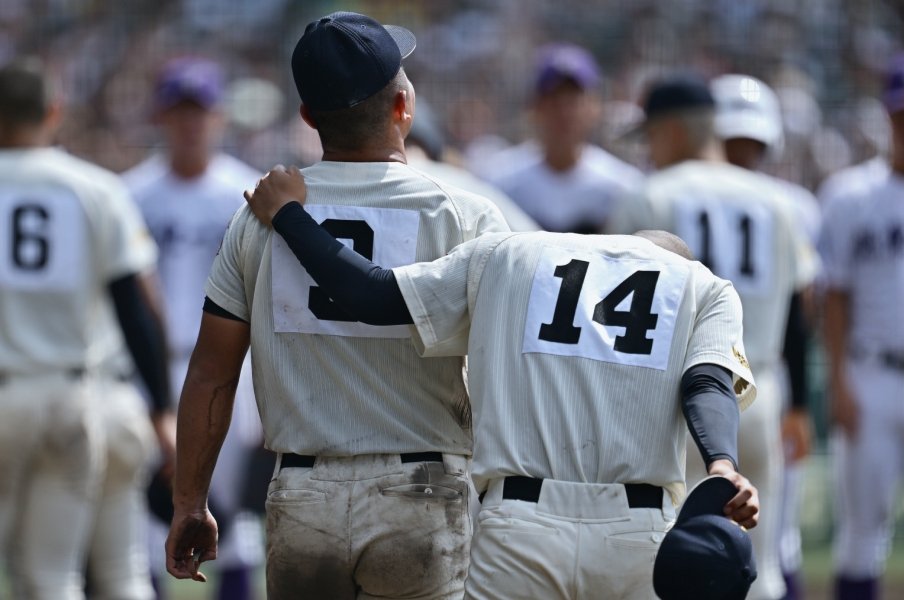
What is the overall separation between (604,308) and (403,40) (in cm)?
93

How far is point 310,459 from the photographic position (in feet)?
Answer: 12.1

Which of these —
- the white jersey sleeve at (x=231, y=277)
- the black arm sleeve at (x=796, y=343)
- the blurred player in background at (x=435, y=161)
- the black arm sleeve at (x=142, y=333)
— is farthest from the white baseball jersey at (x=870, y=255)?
the white jersey sleeve at (x=231, y=277)

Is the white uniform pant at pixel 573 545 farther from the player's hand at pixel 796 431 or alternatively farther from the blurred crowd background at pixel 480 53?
the blurred crowd background at pixel 480 53

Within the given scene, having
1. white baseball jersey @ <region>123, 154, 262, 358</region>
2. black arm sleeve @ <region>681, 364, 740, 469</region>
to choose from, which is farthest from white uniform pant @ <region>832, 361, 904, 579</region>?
black arm sleeve @ <region>681, 364, 740, 469</region>

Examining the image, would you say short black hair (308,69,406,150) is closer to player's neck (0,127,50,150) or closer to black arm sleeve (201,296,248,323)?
black arm sleeve (201,296,248,323)

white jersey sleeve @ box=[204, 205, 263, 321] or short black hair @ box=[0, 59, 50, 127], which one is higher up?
short black hair @ box=[0, 59, 50, 127]

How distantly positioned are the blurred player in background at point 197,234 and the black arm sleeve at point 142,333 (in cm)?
131

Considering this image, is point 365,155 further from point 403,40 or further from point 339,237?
point 403,40

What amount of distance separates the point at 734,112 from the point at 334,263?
427 cm

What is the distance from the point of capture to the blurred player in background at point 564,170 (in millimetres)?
7977

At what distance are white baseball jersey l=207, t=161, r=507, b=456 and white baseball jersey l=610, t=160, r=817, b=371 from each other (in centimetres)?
273

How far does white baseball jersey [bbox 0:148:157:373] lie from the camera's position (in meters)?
5.90

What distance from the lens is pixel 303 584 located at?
364cm

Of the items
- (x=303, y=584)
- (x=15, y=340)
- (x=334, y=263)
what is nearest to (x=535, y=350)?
(x=334, y=263)
